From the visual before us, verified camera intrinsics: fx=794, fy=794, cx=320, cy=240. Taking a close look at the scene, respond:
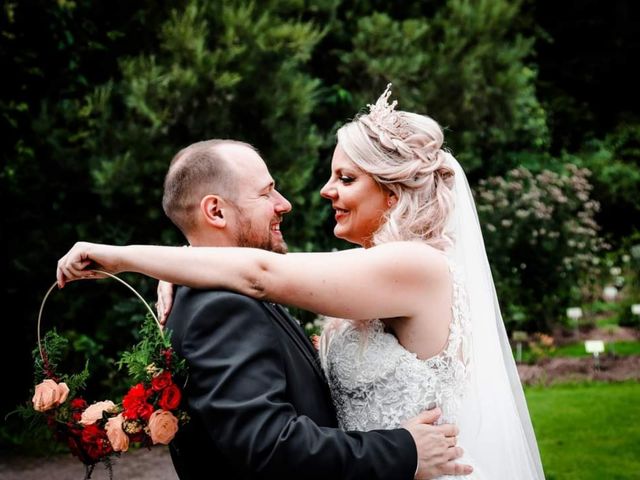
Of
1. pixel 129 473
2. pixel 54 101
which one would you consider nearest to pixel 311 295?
pixel 129 473

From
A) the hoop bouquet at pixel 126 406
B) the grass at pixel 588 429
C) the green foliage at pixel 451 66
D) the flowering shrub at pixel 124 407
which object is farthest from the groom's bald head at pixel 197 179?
the green foliage at pixel 451 66

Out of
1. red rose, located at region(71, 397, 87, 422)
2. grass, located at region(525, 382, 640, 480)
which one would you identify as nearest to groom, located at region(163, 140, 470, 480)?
red rose, located at region(71, 397, 87, 422)

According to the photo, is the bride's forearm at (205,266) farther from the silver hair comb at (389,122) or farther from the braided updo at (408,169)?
the silver hair comb at (389,122)

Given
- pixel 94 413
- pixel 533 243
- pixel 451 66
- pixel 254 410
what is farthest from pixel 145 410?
pixel 533 243

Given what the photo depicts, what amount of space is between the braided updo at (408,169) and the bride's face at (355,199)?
0.12 ft

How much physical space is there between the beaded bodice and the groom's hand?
8 cm

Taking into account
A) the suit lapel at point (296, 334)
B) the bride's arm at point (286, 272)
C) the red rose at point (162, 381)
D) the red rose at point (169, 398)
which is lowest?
the red rose at point (169, 398)

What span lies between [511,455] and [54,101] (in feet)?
21.3

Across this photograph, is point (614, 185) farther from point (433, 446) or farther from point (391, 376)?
point (433, 446)

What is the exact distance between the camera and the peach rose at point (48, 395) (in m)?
2.46

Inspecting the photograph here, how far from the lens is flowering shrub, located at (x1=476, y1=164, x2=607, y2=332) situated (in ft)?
33.8

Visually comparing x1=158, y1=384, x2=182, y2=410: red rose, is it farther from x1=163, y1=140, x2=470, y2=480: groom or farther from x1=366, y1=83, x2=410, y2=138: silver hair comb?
x1=366, y1=83, x2=410, y2=138: silver hair comb

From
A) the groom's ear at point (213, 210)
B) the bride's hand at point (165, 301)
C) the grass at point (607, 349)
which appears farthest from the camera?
the grass at point (607, 349)

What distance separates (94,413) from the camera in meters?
2.51
